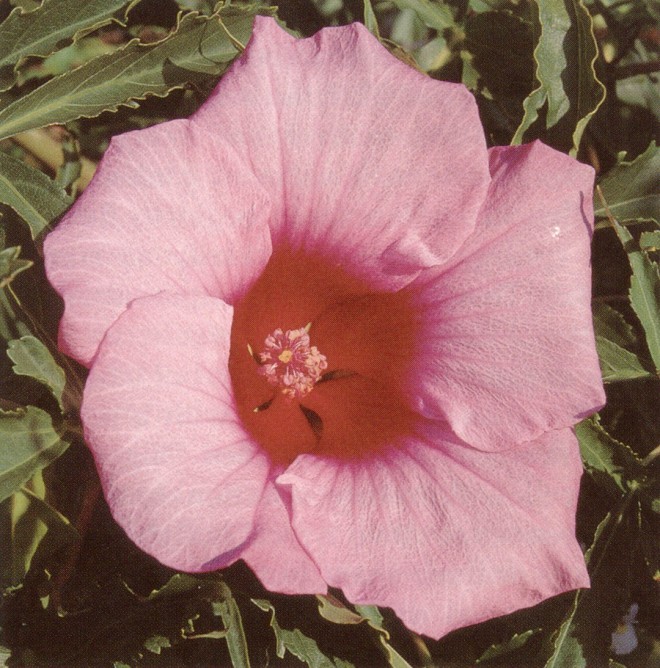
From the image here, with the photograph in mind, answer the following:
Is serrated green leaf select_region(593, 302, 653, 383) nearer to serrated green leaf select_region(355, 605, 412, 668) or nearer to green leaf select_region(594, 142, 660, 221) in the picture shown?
green leaf select_region(594, 142, 660, 221)

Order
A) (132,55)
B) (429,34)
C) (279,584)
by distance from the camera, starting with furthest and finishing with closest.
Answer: (429,34) < (132,55) < (279,584)

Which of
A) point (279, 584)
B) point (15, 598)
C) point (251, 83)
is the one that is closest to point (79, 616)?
point (15, 598)

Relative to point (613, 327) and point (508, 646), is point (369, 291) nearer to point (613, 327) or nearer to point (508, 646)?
point (613, 327)

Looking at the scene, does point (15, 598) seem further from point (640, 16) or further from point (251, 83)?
point (640, 16)

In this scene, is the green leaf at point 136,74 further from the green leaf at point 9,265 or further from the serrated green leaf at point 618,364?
the serrated green leaf at point 618,364

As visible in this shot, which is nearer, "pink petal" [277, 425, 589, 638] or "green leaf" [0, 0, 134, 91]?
"pink petal" [277, 425, 589, 638]

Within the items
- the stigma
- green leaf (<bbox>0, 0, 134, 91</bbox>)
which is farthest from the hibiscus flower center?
green leaf (<bbox>0, 0, 134, 91</bbox>)

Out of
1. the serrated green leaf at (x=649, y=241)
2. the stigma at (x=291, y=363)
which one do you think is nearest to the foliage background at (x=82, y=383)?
the serrated green leaf at (x=649, y=241)
